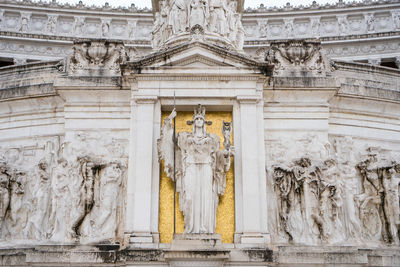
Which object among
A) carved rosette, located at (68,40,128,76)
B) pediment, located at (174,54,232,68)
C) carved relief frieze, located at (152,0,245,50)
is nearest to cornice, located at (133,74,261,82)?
pediment, located at (174,54,232,68)

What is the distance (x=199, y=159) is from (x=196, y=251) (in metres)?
2.52

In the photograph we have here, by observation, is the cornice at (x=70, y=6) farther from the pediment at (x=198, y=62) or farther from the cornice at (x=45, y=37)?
the pediment at (x=198, y=62)

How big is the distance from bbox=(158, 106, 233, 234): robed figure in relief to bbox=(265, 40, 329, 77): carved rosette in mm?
3556

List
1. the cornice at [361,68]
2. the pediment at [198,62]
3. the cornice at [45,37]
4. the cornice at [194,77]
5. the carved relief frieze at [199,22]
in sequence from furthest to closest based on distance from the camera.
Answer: the cornice at [45,37] < the carved relief frieze at [199,22] < the cornice at [361,68] < the pediment at [198,62] < the cornice at [194,77]

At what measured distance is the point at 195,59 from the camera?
15.1 meters

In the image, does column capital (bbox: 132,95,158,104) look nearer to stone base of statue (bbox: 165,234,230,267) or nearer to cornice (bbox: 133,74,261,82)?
cornice (bbox: 133,74,261,82)

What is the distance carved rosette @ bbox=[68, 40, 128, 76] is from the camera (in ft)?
51.6

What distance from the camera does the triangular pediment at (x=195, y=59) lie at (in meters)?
14.8

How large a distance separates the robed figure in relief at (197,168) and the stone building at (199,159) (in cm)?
3

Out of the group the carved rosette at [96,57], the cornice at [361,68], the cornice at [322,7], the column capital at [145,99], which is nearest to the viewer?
the column capital at [145,99]

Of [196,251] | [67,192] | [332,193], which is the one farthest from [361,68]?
[67,192]

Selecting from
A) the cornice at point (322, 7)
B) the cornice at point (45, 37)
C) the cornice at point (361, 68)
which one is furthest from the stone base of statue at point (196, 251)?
the cornice at point (322, 7)

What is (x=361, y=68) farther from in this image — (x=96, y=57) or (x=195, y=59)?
(x=96, y=57)

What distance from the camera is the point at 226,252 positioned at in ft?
39.9
